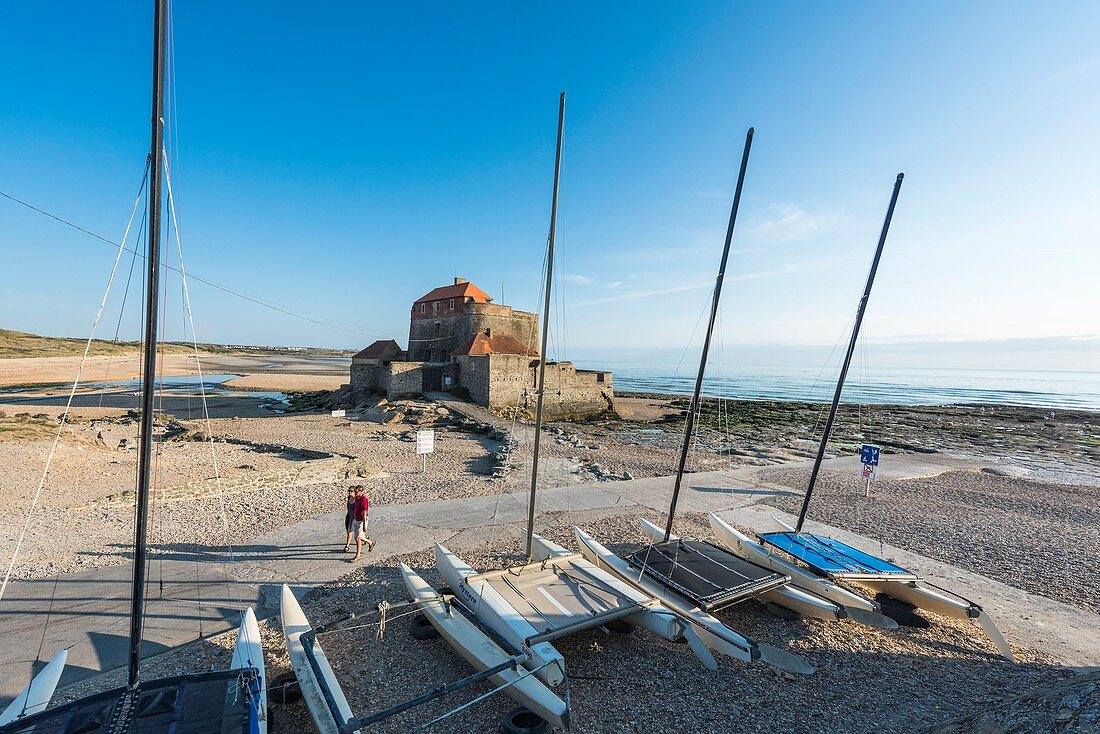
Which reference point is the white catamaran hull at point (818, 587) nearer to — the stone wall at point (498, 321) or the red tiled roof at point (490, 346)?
the red tiled roof at point (490, 346)

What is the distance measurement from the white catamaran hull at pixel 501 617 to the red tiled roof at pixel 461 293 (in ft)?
108

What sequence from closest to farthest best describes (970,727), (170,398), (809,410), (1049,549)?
(970,727) → (1049,549) → (170,398) → (809,410)

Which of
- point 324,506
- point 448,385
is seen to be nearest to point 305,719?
point 324,506

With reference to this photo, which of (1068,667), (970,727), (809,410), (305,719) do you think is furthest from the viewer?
(809,410)

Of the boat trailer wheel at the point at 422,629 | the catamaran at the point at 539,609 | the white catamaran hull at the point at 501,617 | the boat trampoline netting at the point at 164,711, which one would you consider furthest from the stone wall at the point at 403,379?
the boat trampoline netting at the point at 164,711

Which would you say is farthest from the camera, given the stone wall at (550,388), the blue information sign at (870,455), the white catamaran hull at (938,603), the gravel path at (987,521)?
the stone wall at (550,388)

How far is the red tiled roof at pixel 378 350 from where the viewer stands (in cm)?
3754

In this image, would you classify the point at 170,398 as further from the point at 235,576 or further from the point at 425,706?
the point at 425,706

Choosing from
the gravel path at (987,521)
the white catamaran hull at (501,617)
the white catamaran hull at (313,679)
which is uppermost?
the white catamaran hull at (501,617)

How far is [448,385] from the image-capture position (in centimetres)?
3503

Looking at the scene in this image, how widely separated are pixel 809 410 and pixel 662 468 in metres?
42.5

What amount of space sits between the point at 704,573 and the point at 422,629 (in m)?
4.59

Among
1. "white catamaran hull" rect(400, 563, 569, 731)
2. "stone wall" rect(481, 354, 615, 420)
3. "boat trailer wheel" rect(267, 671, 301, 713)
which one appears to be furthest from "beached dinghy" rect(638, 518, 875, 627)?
"stone wall" rect(481, 354, 615, 420)

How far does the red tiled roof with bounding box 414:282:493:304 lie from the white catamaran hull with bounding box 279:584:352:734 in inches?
1344
